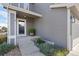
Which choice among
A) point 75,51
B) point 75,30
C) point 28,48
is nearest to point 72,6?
point 75,30

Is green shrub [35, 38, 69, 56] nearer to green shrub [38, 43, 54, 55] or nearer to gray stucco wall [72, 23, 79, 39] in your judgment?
green shrub [38, 43, 54, 55]

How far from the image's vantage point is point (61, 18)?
4.14 metres

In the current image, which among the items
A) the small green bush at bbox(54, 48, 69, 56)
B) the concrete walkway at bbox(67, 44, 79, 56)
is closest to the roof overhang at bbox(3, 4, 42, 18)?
the small green bush at bbox(54, 48, 69, 56)

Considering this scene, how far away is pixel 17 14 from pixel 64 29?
1.11 meters

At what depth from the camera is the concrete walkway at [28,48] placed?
163 inches

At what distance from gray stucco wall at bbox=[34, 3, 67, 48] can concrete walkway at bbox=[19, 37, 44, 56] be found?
32 cm

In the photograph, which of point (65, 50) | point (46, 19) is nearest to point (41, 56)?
point (65, 50)

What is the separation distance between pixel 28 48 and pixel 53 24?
0.79 metres

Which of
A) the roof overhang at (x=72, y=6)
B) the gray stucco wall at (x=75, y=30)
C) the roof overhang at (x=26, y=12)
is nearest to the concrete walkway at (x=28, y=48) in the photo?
the roof overhang at (x=26, y=12)

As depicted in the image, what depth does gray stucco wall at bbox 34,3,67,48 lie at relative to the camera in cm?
414

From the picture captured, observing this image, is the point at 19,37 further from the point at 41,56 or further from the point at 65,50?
the point at 65,50

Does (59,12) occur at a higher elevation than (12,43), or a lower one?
higher

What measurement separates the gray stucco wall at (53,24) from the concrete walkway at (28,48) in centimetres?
32

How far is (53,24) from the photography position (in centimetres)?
420
